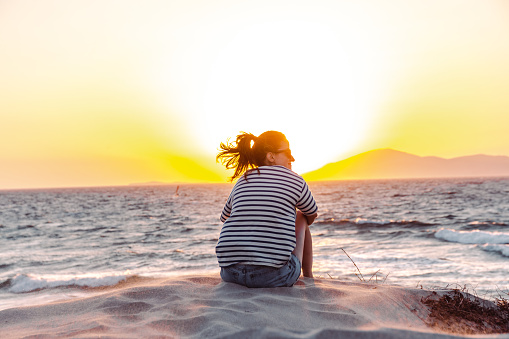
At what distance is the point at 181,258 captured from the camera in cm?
1093

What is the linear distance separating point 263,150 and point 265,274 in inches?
46.4

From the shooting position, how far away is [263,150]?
3.72 metres

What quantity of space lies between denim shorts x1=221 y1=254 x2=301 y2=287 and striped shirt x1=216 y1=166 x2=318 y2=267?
0.22ft

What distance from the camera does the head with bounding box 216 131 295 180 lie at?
3.71 metres

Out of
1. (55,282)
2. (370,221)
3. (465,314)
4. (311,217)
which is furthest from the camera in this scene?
(370,221)

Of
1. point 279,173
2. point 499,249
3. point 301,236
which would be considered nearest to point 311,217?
point 301,236

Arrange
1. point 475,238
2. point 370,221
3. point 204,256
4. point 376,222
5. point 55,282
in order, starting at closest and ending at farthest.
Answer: point 55,282
point 204,256
point 475,238
point 376,222
point 370,221

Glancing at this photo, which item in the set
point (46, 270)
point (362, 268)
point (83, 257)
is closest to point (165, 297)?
point (362, 268)

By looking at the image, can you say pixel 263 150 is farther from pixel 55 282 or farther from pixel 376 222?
pixel 376 222

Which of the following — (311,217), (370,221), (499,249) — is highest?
(311,217)

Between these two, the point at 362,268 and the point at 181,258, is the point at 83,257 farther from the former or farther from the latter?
the point at 362,268

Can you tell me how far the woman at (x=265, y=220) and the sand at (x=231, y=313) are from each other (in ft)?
0.53

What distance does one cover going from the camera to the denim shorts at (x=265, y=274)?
11.4 feet

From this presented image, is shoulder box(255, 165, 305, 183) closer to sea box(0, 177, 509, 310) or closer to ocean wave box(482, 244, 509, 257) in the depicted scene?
sea box(0, 177, 509, 310)
